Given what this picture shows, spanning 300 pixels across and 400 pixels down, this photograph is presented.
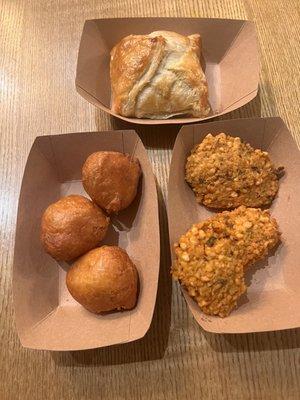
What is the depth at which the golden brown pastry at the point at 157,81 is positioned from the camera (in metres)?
1.37

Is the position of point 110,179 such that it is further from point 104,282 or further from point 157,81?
point 157,81

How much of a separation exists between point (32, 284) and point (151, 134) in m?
0.69

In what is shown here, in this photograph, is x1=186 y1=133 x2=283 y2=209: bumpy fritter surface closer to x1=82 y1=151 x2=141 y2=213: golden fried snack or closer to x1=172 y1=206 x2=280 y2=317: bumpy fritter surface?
x1=172 y1=206 x2=280 y2=317: bumpy fritter surface

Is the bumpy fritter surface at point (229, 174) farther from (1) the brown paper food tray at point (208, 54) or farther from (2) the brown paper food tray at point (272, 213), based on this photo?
(1) the brown paper food tray at point (208, 54)

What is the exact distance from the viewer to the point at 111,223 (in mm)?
1343

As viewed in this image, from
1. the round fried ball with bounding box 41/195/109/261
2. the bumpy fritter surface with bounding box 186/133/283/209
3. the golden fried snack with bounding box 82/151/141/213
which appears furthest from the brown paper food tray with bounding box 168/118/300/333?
the round fried ball with bounding box 41/195/109/261

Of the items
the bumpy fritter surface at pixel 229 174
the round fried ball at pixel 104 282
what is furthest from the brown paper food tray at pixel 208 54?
the round fried ball at pixel 104 282

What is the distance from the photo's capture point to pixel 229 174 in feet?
4.13

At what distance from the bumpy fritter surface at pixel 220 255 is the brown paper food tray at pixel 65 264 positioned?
0.09 meters

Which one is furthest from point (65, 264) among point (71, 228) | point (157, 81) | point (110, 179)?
point (157, 81)

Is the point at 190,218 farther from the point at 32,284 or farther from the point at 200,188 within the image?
the point at 32,284

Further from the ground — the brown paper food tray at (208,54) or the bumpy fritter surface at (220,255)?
the brown paper food tray at (208,54)

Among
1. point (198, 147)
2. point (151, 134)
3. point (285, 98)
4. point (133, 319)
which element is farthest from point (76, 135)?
point (285, 98)

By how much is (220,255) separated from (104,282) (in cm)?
34
